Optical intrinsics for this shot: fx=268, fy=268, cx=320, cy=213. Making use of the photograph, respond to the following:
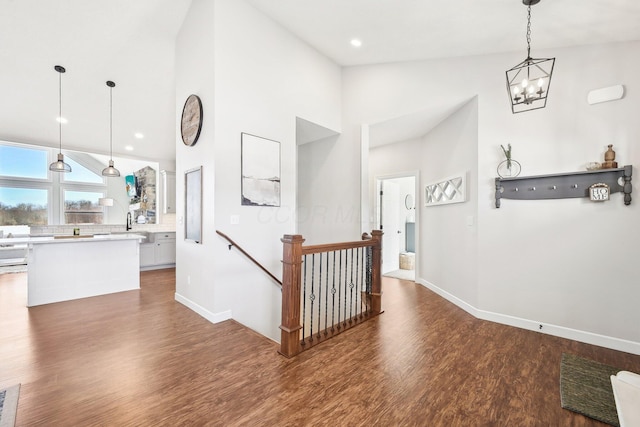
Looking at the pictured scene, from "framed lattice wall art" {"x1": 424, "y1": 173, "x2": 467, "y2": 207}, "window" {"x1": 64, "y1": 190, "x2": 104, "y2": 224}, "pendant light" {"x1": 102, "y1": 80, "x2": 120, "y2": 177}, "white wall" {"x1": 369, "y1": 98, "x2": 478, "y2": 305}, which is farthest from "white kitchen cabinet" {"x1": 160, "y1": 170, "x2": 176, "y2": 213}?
"framed lattice wall art" {"x1": 424, "y1": 173, "x2": 467, "y2": 207}

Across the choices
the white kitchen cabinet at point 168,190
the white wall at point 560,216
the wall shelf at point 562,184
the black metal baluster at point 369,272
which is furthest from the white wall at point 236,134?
the white kitchen cabinet at point 168,190

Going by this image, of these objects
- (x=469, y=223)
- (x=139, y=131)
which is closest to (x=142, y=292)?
(x=139, y=131)

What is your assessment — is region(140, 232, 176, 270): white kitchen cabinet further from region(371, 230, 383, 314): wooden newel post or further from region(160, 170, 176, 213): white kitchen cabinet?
region(371, 230, 383, 314): wooden newel post

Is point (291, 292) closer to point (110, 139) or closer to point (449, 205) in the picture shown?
point (449, 205)

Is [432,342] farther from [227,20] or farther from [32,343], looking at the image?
[227,20]

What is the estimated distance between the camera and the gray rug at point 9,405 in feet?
5.21

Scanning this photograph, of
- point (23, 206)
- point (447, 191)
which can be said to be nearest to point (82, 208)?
point (23, 206)

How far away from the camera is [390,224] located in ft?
A: 20.3

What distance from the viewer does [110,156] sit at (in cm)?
646

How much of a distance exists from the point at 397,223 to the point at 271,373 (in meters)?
4.96

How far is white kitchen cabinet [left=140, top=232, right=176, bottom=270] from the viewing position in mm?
6217

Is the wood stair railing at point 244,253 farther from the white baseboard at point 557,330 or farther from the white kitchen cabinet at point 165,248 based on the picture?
the white kitchen cabinet at point 165,248

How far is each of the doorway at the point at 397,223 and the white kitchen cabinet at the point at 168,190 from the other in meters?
5.24

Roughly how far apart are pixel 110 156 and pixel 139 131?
130 cm
